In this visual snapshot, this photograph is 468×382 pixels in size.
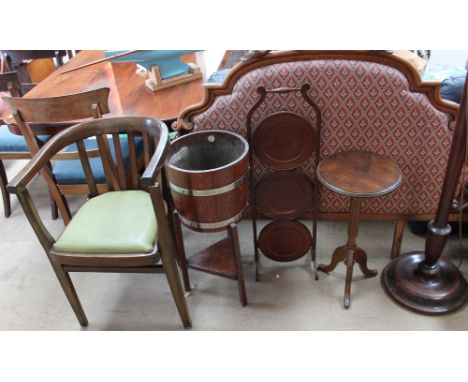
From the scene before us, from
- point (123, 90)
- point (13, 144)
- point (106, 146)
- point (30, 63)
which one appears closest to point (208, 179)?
point (106, 146)

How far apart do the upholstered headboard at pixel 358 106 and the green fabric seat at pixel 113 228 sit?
44 centimetres

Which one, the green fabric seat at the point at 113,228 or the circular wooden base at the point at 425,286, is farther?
the circular wooden base at the point at 425,286

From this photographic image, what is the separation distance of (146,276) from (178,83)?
1.08 meters

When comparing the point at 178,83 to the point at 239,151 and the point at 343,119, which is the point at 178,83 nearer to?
the point at 239,151

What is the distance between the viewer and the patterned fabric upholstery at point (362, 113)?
→ 1.61m

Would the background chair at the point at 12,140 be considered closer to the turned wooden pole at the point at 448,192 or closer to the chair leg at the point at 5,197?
the chair leg at the point at 5,197

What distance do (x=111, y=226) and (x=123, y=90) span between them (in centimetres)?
98

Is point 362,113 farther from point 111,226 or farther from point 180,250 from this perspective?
point 111,226

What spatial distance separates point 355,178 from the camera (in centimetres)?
153

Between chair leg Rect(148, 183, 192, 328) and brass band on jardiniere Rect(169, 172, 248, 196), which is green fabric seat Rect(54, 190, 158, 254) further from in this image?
brass band on jardiniere Rect(169, 172, 248, 196)

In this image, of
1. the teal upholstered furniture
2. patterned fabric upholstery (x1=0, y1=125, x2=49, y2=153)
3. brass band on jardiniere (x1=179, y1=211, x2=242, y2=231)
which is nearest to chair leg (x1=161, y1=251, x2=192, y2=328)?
brass band on jardiniere (x1=179, y1=211, x2=242, y2=231)

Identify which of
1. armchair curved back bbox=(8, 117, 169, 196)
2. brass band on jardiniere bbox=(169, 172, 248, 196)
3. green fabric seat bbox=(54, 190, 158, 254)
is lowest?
green fabric seat bbox=(54, 190, 158, 254)

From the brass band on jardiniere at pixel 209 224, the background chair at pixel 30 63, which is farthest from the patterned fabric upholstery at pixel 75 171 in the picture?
the background chair at pixel 30 63

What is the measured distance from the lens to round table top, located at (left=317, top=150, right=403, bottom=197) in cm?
→ 147
